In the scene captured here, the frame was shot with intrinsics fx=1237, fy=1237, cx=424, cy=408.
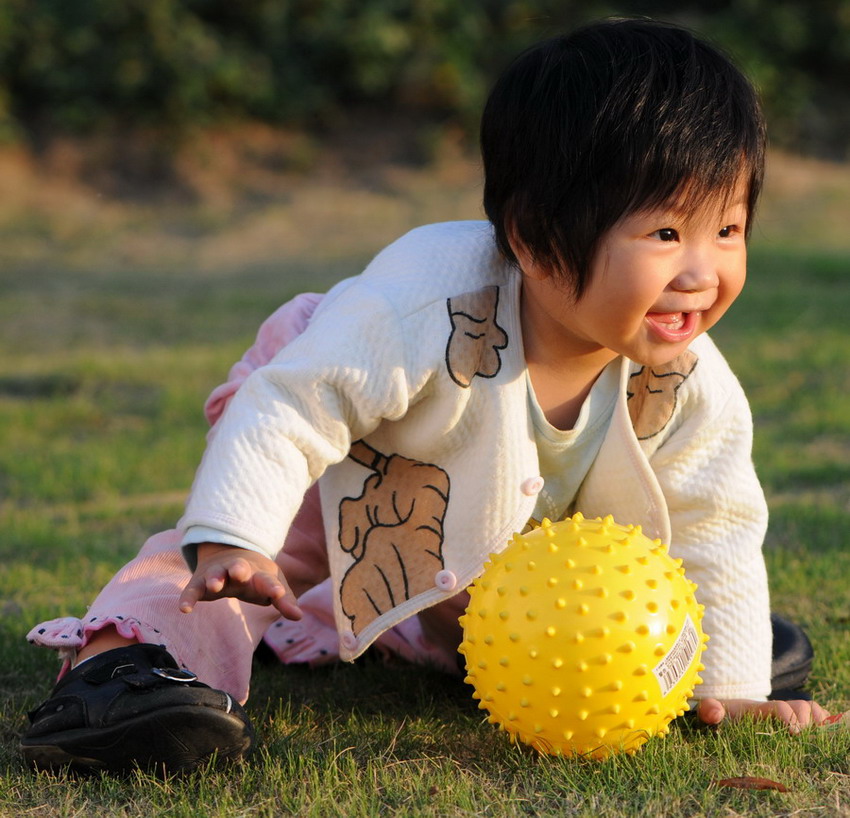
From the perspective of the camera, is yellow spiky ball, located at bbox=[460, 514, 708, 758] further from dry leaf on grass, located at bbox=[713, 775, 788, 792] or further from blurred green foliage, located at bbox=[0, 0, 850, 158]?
blurred green foliage, located at bbox=[0, 0, 850, 158]

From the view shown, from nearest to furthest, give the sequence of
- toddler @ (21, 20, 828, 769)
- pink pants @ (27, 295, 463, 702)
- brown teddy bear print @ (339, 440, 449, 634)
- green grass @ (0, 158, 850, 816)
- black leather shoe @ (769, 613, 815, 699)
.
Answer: green grass @ (0, 158, 850, 816)
toddler @ (21, 20, 828, 769)
pink pants @ (27, 295, 463, 702)
brown teddy bear print @ (339, 440, 449, 634)
black leather shoe @ (769, 613, 815, 699)

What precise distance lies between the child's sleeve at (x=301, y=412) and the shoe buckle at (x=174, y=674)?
24cm

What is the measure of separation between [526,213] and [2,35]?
11.3 meters

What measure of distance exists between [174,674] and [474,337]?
31.8 inches

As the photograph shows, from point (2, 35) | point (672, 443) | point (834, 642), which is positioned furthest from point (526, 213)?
point (2, 35)

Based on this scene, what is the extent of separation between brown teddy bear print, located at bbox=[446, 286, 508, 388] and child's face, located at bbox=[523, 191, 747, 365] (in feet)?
0.42

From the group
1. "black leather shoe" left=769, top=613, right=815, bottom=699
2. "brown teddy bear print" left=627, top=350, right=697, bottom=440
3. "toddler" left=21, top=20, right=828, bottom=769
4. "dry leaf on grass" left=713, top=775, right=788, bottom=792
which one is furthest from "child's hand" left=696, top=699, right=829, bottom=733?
"brown teddy bear print" left=627, top=350, right=697, bottom=440

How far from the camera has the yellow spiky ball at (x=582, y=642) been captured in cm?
197

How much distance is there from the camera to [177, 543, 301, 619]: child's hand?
2.00 m

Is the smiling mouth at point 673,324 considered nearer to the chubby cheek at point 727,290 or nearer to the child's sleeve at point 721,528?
the chubby cheek at point 727,290

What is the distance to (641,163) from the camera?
211cm

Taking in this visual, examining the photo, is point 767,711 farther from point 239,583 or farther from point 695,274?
point 239,583

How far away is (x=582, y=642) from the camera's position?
1.96 m

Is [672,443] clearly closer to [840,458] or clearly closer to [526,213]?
[526,213]
